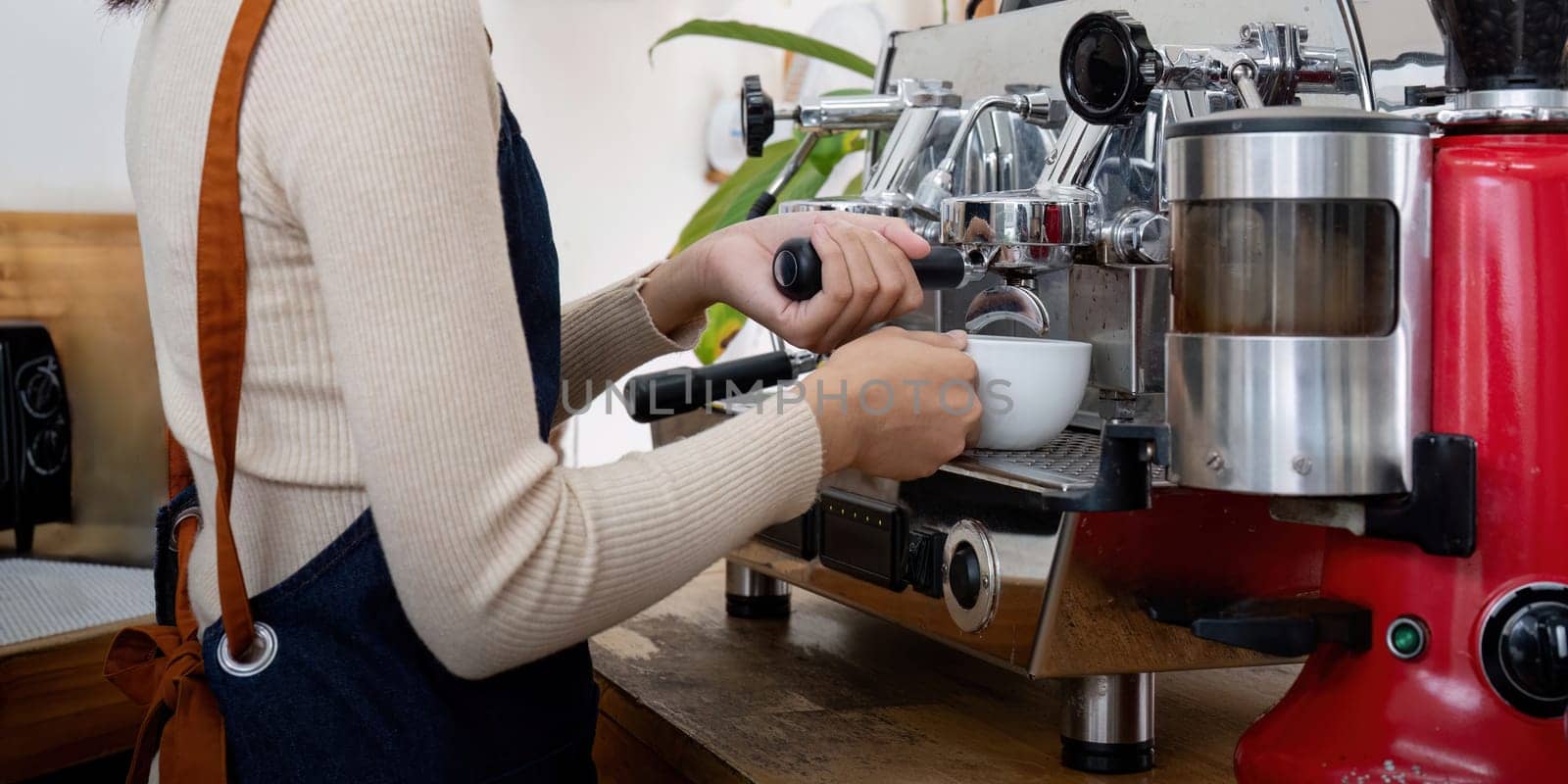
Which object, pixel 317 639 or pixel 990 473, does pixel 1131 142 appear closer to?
pixel 990 473

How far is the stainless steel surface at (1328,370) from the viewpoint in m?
0.54

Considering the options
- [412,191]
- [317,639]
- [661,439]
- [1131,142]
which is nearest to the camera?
[412,191]

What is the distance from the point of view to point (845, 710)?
2.90 feet

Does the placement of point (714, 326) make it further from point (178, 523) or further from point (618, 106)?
point (178, 523)

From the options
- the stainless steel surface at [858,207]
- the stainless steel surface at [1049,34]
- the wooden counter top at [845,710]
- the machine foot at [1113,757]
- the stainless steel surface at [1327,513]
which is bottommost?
the wooden counter top at [845,710]

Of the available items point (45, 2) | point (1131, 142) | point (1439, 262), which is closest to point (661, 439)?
point (1131, 142)

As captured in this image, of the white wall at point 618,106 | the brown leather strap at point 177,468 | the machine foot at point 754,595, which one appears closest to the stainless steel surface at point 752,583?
the machine foot at point 754,595

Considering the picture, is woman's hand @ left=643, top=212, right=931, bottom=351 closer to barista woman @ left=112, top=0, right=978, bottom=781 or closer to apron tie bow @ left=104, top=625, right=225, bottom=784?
barista woman @ left=112, top=0, right=978, bottom=781

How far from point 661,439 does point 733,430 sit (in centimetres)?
52

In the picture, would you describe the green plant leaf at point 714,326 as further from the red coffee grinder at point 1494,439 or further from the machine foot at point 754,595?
the red coffee grinder at point 1494,439

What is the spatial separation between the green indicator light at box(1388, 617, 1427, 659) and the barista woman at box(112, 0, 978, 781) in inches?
8.6

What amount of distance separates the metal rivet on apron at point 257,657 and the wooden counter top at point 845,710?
28 cm

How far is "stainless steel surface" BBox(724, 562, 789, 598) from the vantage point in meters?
1.12

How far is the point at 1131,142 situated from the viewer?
865 millimetres
